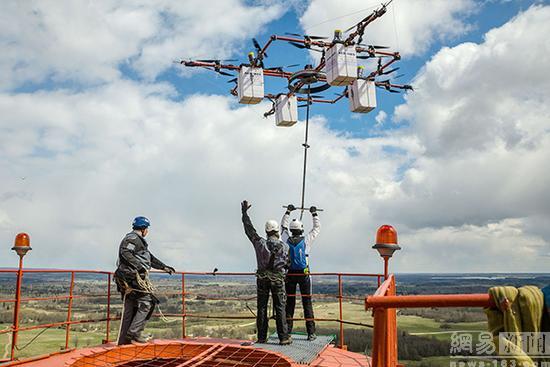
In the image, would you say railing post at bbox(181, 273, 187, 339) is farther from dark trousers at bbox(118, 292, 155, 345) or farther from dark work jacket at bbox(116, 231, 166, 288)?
dark work jacket at bbox(116, 231, 166, 288)

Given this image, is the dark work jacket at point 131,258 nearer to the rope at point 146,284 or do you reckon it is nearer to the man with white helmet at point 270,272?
the rope at point 146,284

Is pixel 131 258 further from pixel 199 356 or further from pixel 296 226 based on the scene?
pixel 296 226

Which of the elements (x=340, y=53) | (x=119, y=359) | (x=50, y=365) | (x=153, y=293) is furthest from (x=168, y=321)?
(x=340, y=53)

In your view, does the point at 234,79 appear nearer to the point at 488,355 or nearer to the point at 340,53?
the point at 340,53

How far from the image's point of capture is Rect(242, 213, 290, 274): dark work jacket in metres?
7.04

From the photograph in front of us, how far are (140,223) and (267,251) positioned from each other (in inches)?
78.9

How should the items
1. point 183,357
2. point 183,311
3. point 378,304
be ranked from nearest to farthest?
point 378,304 < point 183,357 < point 183,311

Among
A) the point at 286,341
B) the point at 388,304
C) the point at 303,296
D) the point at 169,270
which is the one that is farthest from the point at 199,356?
the point at 388,304

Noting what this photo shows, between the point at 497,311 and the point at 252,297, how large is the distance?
5.23 m

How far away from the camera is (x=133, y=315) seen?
7.05m

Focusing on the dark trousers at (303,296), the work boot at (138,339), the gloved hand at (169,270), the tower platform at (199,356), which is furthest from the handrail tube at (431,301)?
the gloved hand at (169,270)

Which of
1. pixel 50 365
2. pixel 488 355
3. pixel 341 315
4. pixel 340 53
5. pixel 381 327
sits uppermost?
pixel 340 53

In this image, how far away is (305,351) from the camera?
6.73 metres

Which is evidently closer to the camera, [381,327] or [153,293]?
[381,327]
